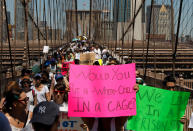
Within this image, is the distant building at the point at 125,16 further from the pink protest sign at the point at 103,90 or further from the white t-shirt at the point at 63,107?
the pink protest sign at the point at 103,90

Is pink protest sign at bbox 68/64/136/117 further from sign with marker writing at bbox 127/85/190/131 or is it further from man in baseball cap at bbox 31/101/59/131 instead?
man in baseball cap at bbox 31/101/59/131

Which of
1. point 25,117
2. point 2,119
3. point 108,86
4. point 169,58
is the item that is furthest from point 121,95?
point 169,58

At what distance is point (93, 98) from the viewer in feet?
11.9

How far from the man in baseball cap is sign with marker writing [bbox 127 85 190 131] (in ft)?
6.21

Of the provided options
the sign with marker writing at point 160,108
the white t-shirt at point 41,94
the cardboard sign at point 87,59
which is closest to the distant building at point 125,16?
the cardboard sign at point 87,59

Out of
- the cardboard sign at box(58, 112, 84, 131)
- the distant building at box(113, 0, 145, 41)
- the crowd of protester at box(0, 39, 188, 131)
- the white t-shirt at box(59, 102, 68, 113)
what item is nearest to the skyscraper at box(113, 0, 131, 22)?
the distant building at box(113, 0, 145, 41)

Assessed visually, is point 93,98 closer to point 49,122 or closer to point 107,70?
point 107,70

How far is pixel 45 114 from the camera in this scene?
2.05m

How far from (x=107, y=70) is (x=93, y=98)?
314 millimetres

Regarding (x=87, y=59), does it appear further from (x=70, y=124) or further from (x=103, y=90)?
(x=103, y=90)

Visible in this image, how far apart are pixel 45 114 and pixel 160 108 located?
6.80ft

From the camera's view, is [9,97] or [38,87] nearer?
[9,97]

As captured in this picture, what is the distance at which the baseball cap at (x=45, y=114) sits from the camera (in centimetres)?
203

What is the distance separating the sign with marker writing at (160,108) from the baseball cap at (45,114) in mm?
1889
